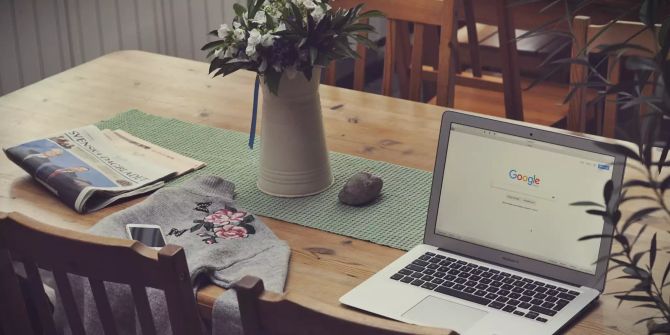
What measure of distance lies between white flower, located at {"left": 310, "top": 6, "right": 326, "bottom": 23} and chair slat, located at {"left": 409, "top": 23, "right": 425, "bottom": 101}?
75 centimetres

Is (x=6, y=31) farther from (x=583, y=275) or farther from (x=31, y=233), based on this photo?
(x=583, y=275)

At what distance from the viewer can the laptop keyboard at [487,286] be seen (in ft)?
4.61

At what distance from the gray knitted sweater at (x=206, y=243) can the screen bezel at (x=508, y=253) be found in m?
0.25

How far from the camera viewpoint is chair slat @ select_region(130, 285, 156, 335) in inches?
51.4

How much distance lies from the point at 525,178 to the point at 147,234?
63 centimetres

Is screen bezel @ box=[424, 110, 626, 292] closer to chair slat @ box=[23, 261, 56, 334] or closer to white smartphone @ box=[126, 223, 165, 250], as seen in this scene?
white smartphone @ box=[126, 223, 165, 250]

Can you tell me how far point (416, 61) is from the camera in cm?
245

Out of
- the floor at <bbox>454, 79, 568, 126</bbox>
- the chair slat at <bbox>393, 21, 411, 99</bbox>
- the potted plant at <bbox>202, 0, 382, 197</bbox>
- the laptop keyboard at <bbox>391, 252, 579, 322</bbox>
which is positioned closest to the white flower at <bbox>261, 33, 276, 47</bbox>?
the potted plant at <bbox>202, 0, 382, 197</bbox>

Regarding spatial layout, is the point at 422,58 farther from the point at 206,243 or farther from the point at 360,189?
the point at 206,243

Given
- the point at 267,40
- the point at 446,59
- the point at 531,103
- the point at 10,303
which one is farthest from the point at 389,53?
the point at 10,303

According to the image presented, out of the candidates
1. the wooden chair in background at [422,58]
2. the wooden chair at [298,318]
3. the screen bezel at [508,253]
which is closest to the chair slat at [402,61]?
the wooden chair in background at [422,58]

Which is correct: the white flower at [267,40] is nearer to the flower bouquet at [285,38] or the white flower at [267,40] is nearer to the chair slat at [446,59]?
the flower bouquet at [285,38]

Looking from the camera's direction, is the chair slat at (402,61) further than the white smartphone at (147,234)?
Yes

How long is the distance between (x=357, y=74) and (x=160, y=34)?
1289 millimetres
